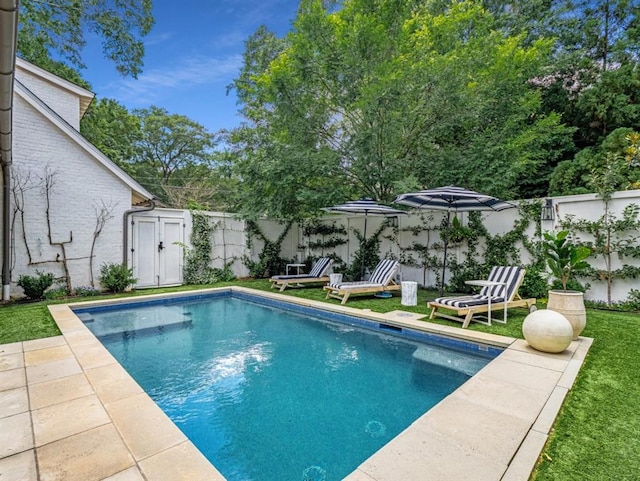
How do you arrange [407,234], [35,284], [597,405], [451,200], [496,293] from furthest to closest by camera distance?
[407,234] < [35,284] < [451,200] < [496,293] < [597,405]

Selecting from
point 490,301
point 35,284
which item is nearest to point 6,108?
point 35,284

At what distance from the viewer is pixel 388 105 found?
869 cm

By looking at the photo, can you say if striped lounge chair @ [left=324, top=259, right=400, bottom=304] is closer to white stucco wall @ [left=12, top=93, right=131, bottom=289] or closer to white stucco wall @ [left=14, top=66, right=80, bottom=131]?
white stucco wall @ [left=12, top=93, right=131, bottom=289]

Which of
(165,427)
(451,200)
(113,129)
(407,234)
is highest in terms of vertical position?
(113,129)

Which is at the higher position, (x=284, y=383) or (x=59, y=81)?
(x=59, y=81)

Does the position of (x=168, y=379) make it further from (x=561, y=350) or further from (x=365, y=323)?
(x=561, y=350)

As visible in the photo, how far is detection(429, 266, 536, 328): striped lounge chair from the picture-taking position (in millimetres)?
5707

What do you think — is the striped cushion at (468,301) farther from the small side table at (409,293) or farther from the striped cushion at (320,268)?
the striped cushion at (320,268)

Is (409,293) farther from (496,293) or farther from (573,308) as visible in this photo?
(573,308)

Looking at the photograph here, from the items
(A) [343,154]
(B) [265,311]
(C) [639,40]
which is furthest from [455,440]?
(C) [639,40]

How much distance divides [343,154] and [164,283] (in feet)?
23.1

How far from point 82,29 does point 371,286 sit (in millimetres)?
12982

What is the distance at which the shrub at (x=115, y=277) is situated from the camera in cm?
925

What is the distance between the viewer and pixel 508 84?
9.55 m
